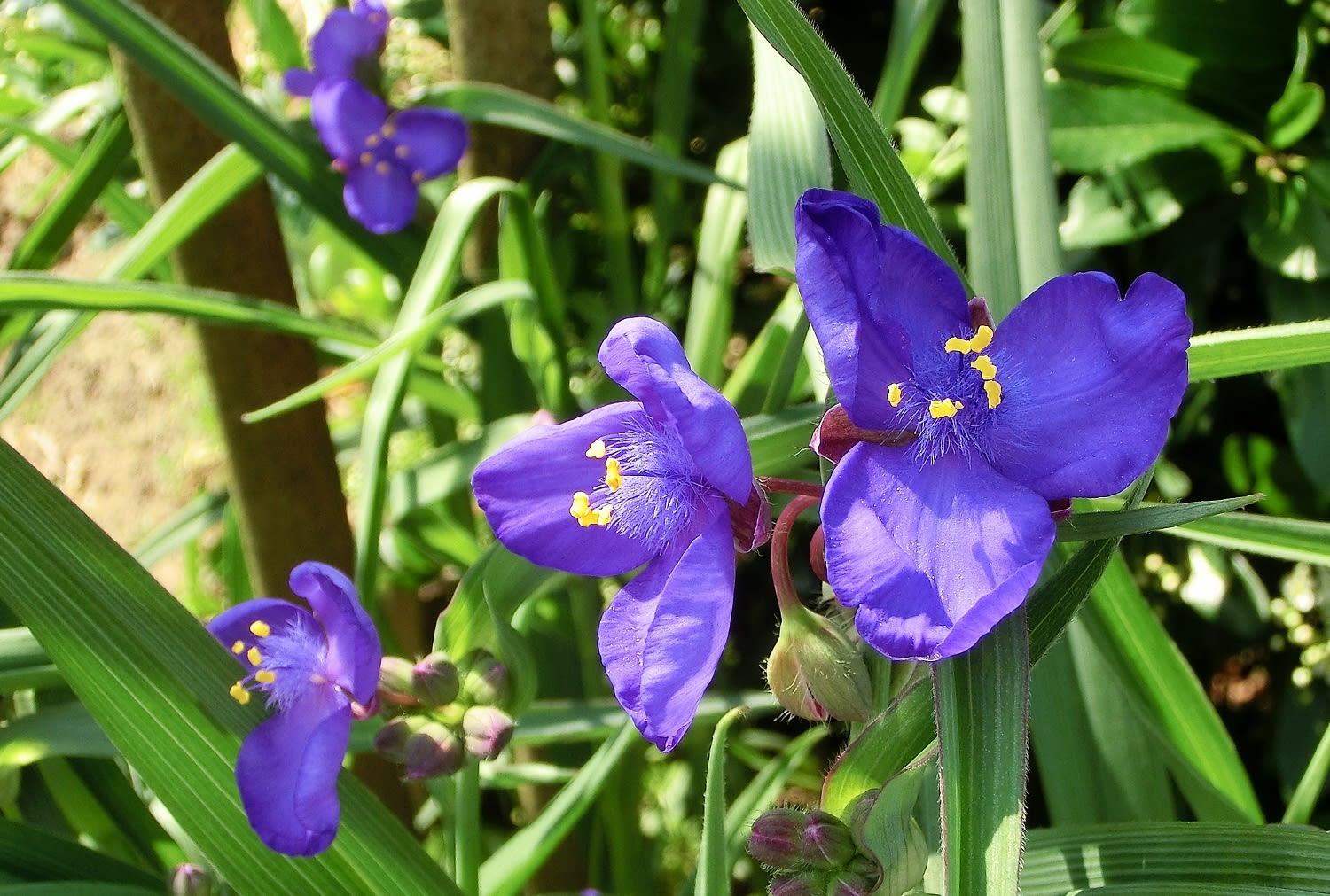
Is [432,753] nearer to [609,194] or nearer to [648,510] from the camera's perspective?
[648,510]

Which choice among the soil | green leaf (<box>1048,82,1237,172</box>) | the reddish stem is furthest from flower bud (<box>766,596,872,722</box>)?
the soil

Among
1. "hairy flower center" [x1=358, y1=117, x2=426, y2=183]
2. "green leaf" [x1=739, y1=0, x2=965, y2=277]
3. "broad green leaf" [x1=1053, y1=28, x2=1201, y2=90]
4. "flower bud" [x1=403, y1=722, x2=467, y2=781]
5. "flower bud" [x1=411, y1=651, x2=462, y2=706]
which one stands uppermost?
"broad green leaf" [x1=1053, y1=28, x2=1201, y2=90]

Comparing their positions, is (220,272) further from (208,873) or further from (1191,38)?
(1191,38)

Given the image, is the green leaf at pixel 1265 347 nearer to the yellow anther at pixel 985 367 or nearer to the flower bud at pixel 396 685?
the yellow anther at pixel 985 367

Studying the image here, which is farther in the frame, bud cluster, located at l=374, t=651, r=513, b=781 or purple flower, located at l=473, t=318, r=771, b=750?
bud cluster, located at l=374, t=651, r=513, b=781

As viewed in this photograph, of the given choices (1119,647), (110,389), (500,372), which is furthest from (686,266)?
(110,389)

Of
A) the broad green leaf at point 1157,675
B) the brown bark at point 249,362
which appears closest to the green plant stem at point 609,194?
Answer: the brown bark at point 249,362

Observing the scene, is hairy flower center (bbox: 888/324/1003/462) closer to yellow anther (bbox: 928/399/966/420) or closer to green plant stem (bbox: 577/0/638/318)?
yellow anther (bbox: 928/399/966/420)
